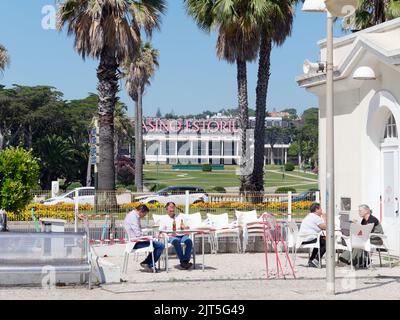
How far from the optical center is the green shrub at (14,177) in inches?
894

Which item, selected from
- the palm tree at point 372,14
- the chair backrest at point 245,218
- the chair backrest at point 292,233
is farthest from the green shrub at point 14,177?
the palm tree at point 372,14

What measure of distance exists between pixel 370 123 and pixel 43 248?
892 centimetres

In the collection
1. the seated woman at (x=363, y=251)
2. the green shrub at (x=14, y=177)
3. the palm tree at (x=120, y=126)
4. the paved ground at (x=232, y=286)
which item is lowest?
the paved ground at (x=232, y=286)

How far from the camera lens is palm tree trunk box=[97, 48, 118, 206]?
108 ft

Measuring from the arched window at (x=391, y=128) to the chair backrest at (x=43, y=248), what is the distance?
821cm

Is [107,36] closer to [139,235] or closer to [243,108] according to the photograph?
[243,108]

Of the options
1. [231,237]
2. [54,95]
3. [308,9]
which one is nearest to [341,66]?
[231,237]

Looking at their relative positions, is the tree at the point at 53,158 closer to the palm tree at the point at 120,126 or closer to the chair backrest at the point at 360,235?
the palm tree at the point at 120,126

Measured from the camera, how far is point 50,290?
12961 mm

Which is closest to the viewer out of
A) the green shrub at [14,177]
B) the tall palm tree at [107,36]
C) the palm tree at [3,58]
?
the green shrub at [14,177]

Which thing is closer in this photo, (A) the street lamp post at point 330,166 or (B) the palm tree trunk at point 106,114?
(A) the street lamp post at point 330,166

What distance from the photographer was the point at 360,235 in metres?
15.7

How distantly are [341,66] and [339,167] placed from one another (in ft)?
8.49

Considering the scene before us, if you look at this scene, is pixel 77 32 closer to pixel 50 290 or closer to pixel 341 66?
pixel 341 66
